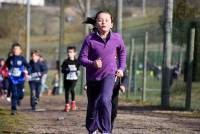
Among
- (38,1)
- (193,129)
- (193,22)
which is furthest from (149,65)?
(38,1)

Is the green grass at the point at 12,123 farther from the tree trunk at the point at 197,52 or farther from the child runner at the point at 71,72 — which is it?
the tree trunk at the point at 197,52

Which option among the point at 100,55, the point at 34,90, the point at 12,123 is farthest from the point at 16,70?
the point at 100,55

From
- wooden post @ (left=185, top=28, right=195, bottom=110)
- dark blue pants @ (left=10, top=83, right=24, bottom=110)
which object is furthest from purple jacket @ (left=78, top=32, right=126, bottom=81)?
wooden post @ (left=185, top=28, right=195, bottom=110)

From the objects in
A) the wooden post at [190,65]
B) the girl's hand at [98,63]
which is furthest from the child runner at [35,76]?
the girl's hand at [98,63]

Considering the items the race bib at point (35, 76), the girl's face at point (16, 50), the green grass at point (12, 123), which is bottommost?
the green grass at point (12, 123)

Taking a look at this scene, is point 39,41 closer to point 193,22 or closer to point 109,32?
point 193,22

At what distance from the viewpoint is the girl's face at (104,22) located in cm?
959

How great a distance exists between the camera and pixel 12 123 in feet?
42.8

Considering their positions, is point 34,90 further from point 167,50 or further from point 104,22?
point 104,22

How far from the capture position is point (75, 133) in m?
11.3

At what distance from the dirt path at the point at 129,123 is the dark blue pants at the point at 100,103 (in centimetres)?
170

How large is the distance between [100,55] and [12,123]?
13.3 ft

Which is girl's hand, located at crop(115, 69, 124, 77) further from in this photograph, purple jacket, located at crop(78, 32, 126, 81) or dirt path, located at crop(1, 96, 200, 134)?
dirt path, located at crop(1, 96, 200, 134)

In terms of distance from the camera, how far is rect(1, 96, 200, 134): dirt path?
11.7 m
